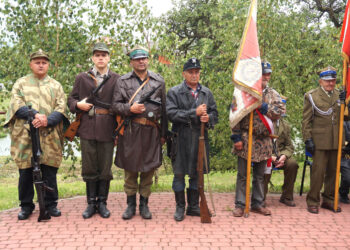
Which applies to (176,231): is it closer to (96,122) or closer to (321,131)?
(96,122)

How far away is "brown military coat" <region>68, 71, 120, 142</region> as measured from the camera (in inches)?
217

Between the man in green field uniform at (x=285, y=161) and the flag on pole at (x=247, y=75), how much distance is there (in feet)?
3.73

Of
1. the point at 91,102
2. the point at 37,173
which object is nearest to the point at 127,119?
the point at 91,102

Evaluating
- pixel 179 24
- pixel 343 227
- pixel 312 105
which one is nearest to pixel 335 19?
pixel 179 24

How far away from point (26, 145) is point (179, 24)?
1756 cm

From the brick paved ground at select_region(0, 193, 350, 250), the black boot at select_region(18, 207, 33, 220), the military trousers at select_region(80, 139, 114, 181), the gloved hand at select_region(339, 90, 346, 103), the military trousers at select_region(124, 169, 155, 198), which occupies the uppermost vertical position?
→ the gloved hand at select_region(339, 90, 346, 103)

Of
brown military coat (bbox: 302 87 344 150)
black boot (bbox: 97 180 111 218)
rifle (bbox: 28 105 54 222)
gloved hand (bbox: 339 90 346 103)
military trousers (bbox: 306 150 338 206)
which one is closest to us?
rifle (bbox: 28 105 54 222)

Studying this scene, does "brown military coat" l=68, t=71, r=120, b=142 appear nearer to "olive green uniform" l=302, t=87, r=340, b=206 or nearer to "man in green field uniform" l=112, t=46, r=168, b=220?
"man in green field uniform" l=112, t=46, r=168, b=220

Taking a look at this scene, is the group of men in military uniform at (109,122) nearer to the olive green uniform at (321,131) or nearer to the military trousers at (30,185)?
the military trousers at (30,185)

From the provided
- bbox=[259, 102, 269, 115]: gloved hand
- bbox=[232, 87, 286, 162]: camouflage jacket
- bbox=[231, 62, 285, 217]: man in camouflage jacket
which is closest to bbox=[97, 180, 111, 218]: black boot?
bbox=[231, 62, 285, 217]: man in camouflage jacket

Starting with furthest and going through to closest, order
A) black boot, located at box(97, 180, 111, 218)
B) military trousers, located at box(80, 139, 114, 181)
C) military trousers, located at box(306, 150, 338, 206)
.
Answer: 1. military trousers, located at box(306, 150, 338, 206)
2. black boot, located at box(97, 180, 111, 218)
3. military trousers, located at box(80, 139, 114, 181)

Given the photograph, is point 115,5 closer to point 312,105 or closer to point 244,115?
point 244,115

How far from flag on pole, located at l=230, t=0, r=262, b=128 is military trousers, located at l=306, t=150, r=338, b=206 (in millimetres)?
1393

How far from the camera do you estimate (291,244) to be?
4738 millimetres
